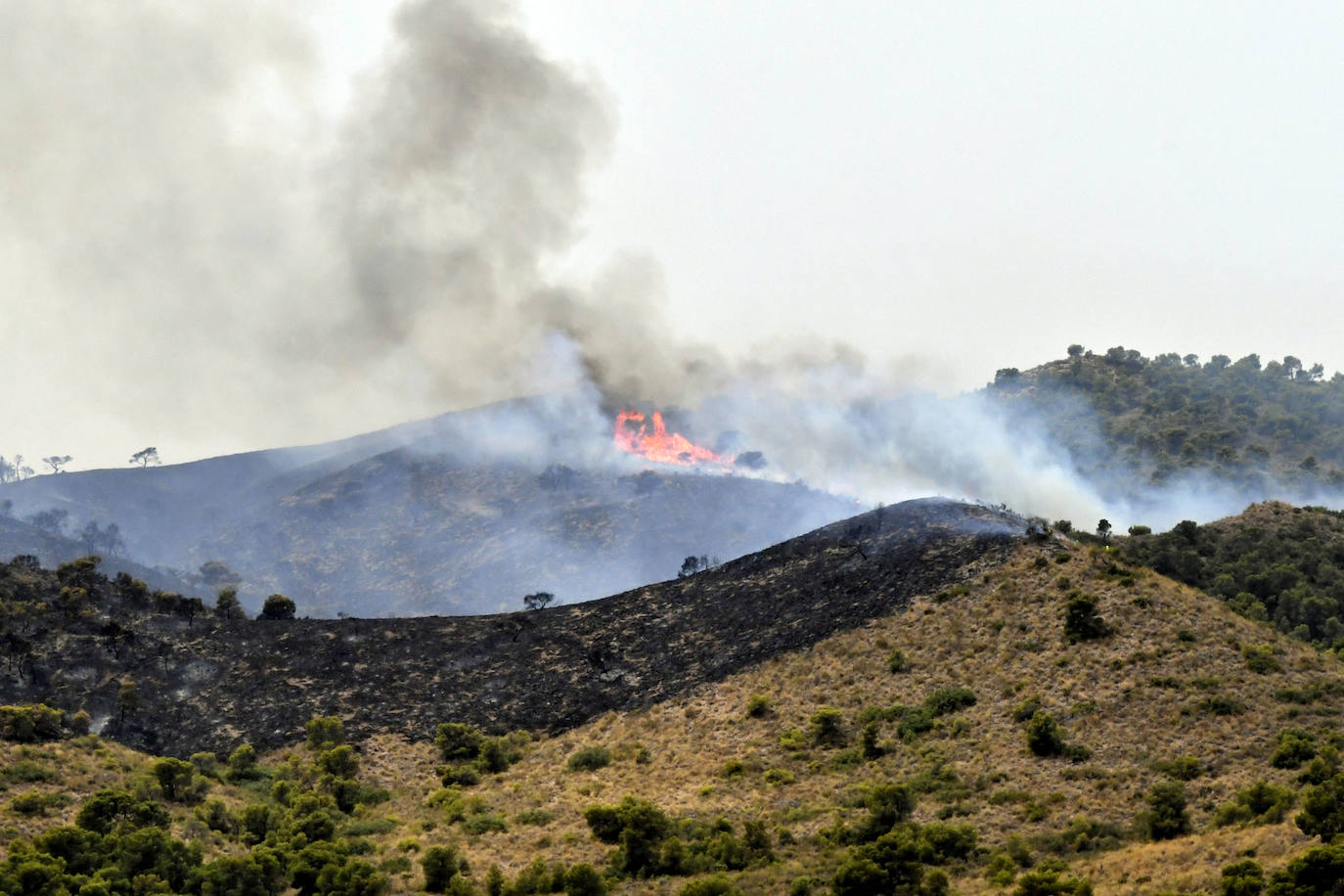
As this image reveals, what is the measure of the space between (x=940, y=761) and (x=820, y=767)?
605 cm

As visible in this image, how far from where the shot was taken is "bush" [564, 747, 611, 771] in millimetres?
67625

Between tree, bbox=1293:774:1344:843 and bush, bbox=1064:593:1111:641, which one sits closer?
tree, bbox=1293:774:1344:843

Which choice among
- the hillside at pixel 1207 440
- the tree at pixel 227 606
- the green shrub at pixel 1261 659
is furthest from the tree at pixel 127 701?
the hillside at pixel 1207 440

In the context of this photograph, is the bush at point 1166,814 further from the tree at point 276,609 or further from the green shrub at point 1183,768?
the tree at point 276,609

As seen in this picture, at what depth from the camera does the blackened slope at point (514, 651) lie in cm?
7625

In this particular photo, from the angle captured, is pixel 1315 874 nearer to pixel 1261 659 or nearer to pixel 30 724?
pixel 1261 659

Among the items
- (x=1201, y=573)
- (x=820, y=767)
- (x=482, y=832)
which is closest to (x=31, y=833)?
(x=482, y=832)

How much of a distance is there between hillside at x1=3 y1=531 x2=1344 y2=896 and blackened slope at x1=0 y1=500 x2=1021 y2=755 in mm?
2793

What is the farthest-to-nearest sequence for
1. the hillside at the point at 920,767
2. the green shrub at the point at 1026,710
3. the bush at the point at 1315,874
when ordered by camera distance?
the green shrub at the point at 1026,710 → the hillside at the point at 920,767 → the bush at the point at 1315,874

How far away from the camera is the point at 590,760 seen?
6781 cm

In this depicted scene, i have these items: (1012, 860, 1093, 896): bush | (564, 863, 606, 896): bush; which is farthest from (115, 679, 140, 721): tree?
(1012, 860, 1093, 896): bush

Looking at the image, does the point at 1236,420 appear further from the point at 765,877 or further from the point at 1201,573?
the point at 765,877

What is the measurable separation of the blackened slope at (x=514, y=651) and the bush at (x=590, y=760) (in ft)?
20.8

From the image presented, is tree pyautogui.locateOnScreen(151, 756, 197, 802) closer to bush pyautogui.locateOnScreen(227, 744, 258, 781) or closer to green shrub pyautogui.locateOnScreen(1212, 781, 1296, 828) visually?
bush pyautogui.locateOnScreen(227, 744, 258, 781)
